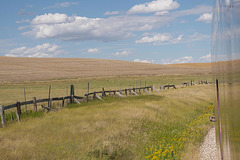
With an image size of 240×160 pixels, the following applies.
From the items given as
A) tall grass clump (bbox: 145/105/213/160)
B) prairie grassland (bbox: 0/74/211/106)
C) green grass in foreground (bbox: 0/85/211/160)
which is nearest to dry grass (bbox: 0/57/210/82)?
prairie grassland (bbox: 0/74/211/106)

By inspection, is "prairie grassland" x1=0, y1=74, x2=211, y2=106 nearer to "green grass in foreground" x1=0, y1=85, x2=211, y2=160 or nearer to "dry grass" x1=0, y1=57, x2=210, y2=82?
"dry grass" x1=0, y1=57, x2=210, y2=82

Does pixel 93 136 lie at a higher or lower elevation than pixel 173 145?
higher

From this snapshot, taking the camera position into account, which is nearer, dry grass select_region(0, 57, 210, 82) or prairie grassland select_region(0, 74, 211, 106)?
prairie grassland select_region(0, 74, 211, 106)

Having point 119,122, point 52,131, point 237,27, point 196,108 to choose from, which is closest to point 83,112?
point 119,122

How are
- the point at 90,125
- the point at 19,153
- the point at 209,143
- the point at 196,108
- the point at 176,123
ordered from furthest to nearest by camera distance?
the point at 196,108 < the point at 176,123 < the point at 90,125 < the point at 209,143 < the point at 19,153

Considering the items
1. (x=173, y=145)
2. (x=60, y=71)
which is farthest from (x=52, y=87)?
(x=173, y=145)

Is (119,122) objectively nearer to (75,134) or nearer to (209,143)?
(75,134)

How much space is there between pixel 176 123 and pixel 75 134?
610 centimetres

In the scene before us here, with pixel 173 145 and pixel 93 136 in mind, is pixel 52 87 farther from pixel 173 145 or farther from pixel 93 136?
pixel 173 145

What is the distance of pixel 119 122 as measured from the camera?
1284 centimetres

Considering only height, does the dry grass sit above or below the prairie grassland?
above

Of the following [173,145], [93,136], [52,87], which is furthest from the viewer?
[52,87]

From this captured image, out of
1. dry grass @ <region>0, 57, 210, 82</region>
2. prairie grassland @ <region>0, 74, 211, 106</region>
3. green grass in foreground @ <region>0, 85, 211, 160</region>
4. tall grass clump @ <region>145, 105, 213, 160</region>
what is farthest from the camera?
dry grass @ <region>0, 57, 210, 82</region>

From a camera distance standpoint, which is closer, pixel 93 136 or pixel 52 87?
pixel 93 136
